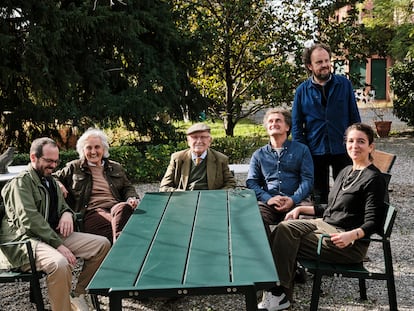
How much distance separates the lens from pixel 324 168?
4.69 meters

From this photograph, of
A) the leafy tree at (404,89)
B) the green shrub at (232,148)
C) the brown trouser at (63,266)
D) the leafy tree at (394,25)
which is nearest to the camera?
the brown trouser at (63,266)

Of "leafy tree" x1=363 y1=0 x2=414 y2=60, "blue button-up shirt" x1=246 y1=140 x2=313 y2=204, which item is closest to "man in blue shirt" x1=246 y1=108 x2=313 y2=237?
"blue button-up shirt" x1=246 y1=140 x2=313 y2=204

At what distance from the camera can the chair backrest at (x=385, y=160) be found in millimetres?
4736

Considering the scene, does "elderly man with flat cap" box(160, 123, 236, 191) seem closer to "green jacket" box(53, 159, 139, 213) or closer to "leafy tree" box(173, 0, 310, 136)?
"green jacket" box(53, 159, 139, 213)

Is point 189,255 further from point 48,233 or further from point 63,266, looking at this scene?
point 48,233

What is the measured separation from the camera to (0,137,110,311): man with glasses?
3233 millimetres

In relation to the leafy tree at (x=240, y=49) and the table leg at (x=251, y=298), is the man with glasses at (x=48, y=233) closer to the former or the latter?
the table leg at (x=251, y=298)

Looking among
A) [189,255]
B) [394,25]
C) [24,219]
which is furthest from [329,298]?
[394,25]

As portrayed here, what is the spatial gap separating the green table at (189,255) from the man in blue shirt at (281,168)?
58cm

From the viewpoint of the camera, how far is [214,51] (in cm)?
1291

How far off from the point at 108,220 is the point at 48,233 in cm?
79

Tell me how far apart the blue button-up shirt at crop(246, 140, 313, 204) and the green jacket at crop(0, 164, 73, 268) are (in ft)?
5.76

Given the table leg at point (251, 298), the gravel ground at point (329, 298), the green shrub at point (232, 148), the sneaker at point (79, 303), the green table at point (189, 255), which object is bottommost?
the gravel ground at point (329, 298)

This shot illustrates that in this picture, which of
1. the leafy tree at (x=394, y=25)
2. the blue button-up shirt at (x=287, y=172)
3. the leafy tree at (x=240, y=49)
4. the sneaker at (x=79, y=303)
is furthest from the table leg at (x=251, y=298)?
the leafy tree at (x=394, y=25)
